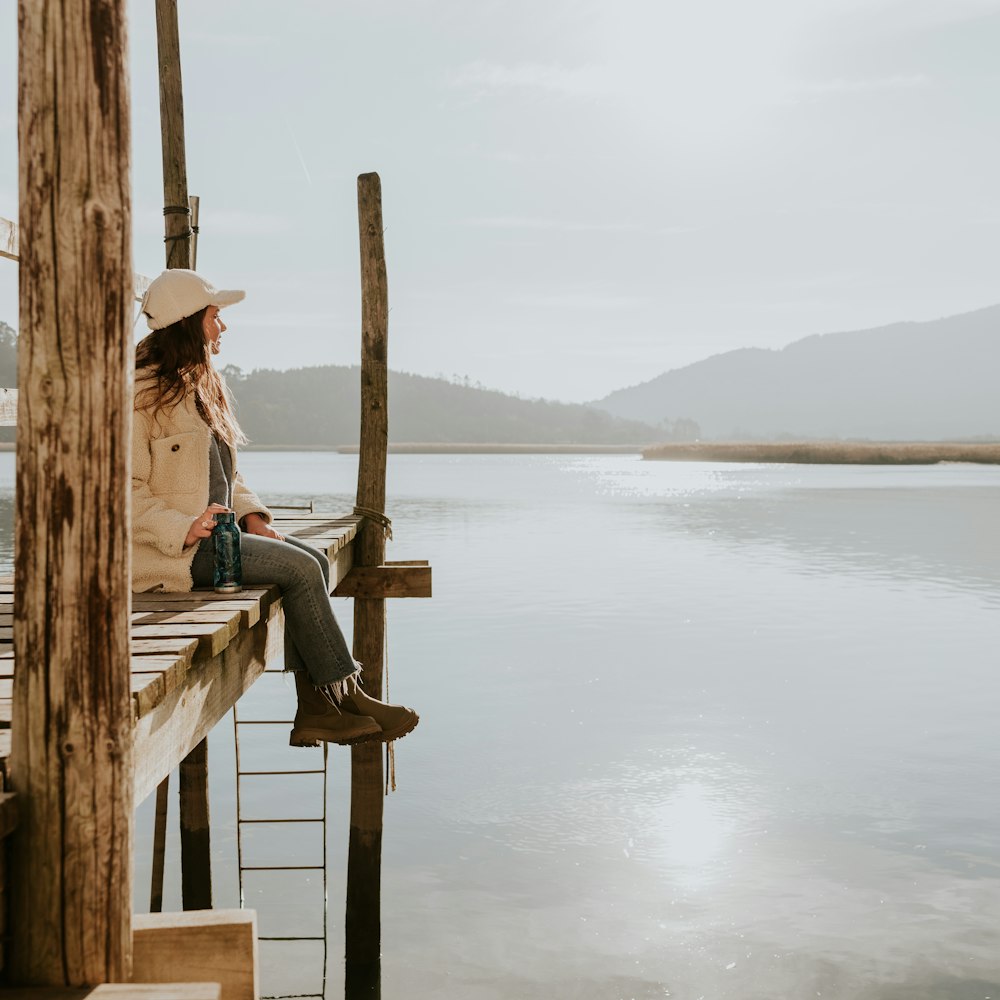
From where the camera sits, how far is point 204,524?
15.8 feet

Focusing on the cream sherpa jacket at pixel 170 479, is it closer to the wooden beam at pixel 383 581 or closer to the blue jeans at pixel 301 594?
the blue jeans at pixel 301 594

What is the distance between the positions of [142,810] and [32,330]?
12275 mm

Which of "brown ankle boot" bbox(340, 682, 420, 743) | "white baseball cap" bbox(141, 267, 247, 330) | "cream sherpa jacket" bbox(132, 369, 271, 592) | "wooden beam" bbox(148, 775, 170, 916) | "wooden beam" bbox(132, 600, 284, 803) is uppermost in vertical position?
"white baseball cap" bbox(141, 267, 247, 330)

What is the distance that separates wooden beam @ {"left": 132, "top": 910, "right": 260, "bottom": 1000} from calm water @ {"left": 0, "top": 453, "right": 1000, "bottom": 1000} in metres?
6.21

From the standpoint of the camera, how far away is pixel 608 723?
17781mm

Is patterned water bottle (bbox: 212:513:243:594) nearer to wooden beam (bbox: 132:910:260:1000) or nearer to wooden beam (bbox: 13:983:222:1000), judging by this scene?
wooden beam (bbox: 132:910:260:1000)

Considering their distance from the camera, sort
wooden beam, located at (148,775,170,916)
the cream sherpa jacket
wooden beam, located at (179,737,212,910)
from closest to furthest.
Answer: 1. the cream sherpa jacket
2. wooden beam, located at (148,775,170,916)
3. wooden beam, located at (179,737,212,910)

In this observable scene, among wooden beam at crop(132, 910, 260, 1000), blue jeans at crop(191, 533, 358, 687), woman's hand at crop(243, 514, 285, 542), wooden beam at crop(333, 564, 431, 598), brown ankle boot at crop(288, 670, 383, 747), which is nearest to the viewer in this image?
wooden beam at crop(132, 910, 260, 1000)

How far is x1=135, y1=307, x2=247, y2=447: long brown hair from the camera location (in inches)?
189

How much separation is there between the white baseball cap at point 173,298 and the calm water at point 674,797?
586 centimetres

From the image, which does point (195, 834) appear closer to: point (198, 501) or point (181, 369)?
point (198, 501)

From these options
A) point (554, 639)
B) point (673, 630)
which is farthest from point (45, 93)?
point (673, 630)

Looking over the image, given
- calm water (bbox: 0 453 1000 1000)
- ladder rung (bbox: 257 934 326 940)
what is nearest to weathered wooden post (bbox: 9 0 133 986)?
calm water (bbox: 0 453 1000 1000)

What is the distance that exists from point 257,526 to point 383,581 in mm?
3505
